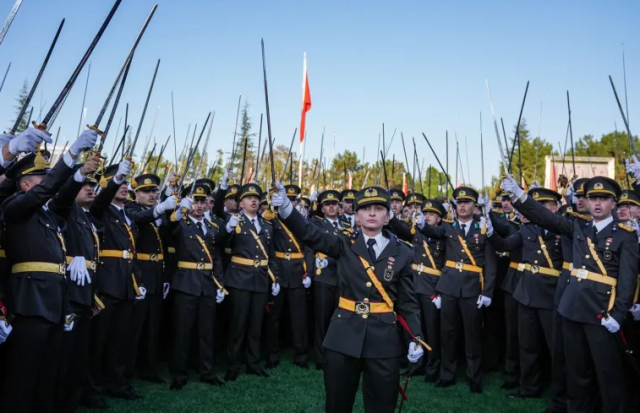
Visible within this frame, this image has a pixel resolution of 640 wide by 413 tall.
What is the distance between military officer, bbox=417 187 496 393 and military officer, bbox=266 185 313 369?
7.14 ft

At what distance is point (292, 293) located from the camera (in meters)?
8.92

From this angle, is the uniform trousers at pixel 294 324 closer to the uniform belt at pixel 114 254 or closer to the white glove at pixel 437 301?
the white glove at pixel 437 301

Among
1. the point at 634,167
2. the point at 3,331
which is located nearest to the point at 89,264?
the point at 3,331

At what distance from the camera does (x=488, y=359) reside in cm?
902

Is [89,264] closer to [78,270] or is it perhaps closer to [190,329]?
[78,270]

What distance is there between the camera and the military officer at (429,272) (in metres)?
8.30

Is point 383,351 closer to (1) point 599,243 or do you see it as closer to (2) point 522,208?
(2) point 522,208

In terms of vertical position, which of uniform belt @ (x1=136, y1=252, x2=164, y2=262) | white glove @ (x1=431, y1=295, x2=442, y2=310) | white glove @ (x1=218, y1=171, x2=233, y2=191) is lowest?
white glove @ (x1=431, y1=295, x2=442, y2=310)

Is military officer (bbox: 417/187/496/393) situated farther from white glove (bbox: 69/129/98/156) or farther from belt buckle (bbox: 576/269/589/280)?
white glove (bbox: 69/129/98/156)

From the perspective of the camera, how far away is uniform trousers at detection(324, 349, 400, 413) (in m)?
4.21

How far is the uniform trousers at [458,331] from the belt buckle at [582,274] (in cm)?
220

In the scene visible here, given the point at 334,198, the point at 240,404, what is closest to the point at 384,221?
the point at 240,404

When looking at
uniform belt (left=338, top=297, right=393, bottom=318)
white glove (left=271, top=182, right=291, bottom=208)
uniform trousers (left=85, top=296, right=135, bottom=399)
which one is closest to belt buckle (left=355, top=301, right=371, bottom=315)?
uniform belt (left=338, top=297, right=393, bottom=318)

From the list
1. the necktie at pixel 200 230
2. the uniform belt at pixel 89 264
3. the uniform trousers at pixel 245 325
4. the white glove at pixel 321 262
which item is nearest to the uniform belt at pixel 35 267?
the uniform belt at pixel 89 264
